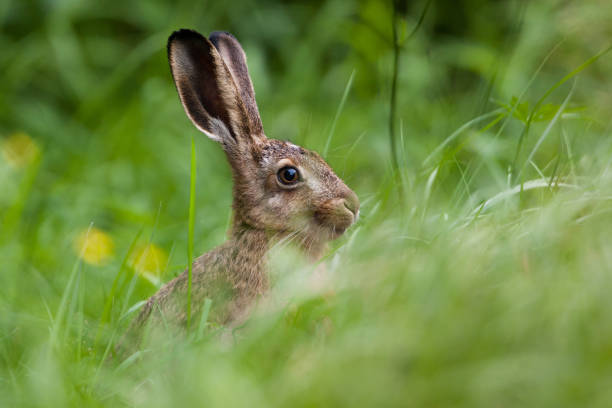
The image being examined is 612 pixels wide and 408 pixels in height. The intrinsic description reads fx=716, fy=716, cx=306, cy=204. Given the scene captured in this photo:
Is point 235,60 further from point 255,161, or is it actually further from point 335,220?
point 335,220

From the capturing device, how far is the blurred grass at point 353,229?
1662 mm

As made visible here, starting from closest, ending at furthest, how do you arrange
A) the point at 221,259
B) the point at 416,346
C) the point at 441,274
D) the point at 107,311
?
the point at 416,346 < the point at 441,274 < the point at 107,311 < the point at 221,259

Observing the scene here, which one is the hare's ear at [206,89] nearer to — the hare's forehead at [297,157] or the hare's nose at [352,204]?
the hare's forehead at [297,157]

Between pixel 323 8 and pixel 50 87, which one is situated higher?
pixel 323 8

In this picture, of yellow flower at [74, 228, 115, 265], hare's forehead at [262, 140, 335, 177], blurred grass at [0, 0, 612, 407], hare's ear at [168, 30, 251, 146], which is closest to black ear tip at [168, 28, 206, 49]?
hare's ear at [168, 30, 251, 146]

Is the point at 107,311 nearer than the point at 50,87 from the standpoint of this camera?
Yes

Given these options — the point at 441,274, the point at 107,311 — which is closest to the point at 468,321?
the point at 441,274

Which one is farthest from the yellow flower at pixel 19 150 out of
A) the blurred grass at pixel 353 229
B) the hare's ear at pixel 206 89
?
the hare's ear at pixel 206 89

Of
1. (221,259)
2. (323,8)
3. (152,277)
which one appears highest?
(323,8)

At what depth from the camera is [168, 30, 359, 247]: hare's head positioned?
11.0 feet

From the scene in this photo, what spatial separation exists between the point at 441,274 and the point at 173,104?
4.72 m

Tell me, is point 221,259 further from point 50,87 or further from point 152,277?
point 50,87

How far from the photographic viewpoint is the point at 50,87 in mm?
6848

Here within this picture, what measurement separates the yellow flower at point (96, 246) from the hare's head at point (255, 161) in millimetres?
1132
